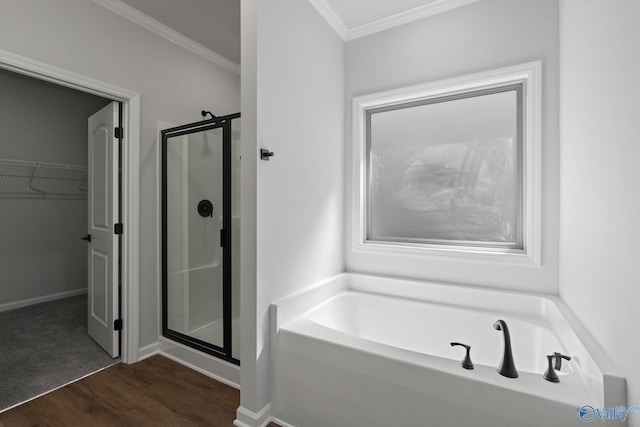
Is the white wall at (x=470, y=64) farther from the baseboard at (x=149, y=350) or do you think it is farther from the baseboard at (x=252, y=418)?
the baseboard at (x=149, y=350)

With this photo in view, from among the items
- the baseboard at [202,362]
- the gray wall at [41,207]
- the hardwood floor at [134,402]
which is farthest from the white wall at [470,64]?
the gray wall at [41,207]

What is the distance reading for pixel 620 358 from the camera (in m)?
0.99

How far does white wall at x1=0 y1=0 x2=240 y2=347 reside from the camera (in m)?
1.84

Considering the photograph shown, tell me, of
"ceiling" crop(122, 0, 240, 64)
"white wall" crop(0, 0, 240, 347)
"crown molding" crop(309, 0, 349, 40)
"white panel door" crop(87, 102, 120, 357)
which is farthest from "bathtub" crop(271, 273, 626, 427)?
"ceiling" crop(122, 0, 240, 64)

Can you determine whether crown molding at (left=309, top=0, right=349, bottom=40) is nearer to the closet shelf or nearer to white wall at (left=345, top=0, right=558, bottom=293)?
white wall at (left=345, top=0, right=558, bottom=293)

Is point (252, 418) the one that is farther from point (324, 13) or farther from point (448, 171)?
point (324, 13)

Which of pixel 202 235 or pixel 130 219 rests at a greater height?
pixel 130 219

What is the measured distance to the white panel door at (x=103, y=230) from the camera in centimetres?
230

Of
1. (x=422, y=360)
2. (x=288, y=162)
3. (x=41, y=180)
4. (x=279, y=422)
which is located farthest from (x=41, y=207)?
(x=422, y=360)

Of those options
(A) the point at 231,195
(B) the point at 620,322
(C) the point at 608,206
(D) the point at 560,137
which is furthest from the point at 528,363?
(A) the point at 231,195

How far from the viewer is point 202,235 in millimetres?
2305

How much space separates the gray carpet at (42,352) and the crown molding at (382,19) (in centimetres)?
312

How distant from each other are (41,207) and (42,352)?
2237mm

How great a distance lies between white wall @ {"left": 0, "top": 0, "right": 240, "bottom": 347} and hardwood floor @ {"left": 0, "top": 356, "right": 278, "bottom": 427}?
15.5 inches
